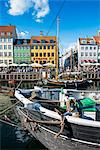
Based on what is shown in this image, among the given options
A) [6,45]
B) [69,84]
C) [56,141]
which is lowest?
[56,141]

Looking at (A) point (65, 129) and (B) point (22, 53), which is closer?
(A) point (65, 129)

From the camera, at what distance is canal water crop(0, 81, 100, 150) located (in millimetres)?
10727

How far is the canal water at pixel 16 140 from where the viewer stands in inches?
422

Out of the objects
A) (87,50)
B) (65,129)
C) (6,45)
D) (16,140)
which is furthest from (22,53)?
(65,129)

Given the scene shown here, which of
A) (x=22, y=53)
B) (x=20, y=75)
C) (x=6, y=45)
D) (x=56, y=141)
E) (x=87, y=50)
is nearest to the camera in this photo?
(x=56, y=141)

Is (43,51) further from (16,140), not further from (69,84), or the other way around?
(16,140)

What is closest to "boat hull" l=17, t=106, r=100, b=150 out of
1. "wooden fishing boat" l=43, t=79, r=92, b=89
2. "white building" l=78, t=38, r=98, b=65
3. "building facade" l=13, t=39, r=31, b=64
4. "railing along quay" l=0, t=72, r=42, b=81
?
"wooden fishing boat" l=43, t=79, r=92, b=89

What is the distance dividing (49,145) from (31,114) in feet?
3.95

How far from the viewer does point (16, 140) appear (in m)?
11.6

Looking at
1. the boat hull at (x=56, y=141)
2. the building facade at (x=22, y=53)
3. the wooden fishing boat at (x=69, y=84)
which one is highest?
the building facade at (x=22, y=53)

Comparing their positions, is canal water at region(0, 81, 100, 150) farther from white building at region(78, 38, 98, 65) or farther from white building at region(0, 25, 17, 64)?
white building at region(78, 38, 98, 65)

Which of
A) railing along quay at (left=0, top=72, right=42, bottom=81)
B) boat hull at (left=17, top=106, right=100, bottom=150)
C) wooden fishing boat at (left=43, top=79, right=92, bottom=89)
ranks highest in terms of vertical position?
railing along quay at (left=0, top=72, right=42, bottom=81)

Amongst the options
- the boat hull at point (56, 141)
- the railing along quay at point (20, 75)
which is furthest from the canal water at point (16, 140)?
the railing along quay at point (20, 75)

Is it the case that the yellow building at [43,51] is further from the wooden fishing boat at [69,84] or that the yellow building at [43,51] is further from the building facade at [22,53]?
the wooden fishing boat at [69,84]
